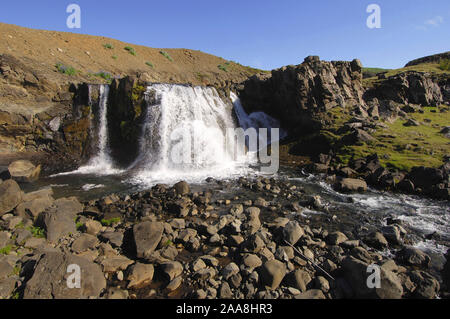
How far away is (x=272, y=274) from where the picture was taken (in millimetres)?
8016

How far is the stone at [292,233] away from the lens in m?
10.5

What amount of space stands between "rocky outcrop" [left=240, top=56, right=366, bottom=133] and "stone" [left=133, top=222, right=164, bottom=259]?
2844cm

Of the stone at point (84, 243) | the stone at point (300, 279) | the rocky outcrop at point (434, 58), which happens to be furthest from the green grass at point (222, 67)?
the rocky outcrop at point (434, 58)

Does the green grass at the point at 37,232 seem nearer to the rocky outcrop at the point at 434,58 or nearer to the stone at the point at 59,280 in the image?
the stone at the point at 59,280

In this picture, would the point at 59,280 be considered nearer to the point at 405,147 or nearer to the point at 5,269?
the point at 5,269

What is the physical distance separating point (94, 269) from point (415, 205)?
20.4m

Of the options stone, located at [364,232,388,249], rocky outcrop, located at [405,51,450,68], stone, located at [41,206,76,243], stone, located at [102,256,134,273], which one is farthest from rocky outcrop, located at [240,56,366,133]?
rocky outcrop, located at [405,51,450,68]

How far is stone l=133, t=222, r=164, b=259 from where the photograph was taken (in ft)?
31.9

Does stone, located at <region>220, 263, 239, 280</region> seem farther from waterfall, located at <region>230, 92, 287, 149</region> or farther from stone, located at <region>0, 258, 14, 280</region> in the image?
waterfall, located at <region>230, 92, 287, 149</region>

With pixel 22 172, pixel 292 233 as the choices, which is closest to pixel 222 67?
pixel 22 172

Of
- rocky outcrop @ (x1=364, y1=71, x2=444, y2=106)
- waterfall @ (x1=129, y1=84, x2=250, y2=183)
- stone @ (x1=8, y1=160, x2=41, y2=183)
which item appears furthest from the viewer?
rocky outcrop @ (x1=364, y1=71, x2=444, y2=106)

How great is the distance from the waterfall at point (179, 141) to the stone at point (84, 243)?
38.4 feet

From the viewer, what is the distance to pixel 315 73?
33.6 meters

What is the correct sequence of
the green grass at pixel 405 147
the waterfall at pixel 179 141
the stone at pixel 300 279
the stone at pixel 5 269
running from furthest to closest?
the waterfall at pixel 179 141, the green grass at pixel 405 147, the stone at pixel 300 279, the stone at pixel 5 269
